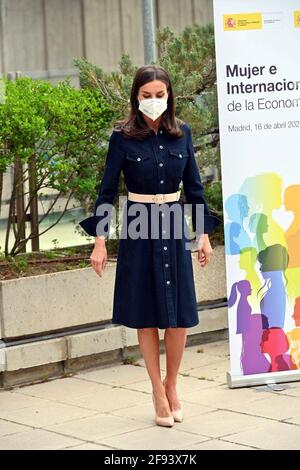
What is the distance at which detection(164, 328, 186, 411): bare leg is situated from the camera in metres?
6.12

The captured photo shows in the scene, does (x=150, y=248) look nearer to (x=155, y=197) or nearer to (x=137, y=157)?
(x=155, y=197)

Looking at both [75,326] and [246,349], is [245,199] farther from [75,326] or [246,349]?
[75,326]

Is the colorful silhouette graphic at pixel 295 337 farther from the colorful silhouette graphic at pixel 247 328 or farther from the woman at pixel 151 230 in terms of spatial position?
the woman at pixel 151 230

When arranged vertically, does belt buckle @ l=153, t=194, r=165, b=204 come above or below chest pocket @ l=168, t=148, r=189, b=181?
below

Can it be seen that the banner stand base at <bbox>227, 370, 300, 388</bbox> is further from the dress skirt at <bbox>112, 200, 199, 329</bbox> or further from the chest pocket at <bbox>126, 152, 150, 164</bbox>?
the chest pocket at <bbox>126, 152, 150, 164</bbox>

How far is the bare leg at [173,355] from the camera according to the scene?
6121 mm

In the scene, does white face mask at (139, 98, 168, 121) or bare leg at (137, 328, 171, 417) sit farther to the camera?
bare leg at (137, 328, 171, 417)

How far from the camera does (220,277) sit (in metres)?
8.04

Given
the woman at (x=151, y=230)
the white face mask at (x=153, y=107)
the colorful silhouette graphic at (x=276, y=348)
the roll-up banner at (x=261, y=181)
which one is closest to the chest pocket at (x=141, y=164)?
the woman at (x=151, y=230)

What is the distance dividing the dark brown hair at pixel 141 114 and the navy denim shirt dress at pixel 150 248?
35mm

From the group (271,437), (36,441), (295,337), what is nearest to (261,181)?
(295,337)

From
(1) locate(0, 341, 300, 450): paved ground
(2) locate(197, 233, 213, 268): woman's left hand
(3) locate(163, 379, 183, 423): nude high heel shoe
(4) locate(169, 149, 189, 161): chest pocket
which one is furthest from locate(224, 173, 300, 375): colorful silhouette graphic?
(3) locate(163, 379, 183, 423): nude high heel shoe

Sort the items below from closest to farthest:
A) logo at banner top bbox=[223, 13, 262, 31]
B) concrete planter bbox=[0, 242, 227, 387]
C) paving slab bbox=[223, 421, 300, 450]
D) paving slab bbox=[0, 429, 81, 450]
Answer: paving slab bbox=[223, 421, 300, 450]
paving slab bbox=[0, 429, 81, 450]
logo at banner top bbox=[223, 13, 262, 31]
concrete planter bbox=[0, 242, 227, 387]
